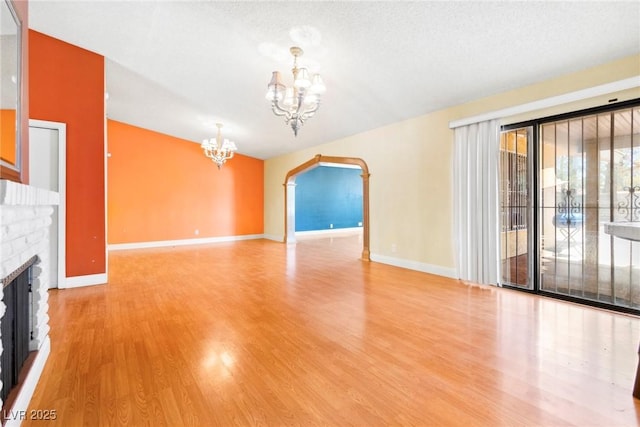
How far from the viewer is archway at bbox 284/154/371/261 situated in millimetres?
5977

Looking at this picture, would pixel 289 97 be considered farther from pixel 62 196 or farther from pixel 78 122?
pixel 62 196

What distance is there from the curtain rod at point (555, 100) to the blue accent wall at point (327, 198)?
636 cm

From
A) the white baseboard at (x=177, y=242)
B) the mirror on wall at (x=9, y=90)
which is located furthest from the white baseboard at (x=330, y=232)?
the mirror on wall at (x=9, y=90)

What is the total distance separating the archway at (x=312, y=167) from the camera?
5.98 metres

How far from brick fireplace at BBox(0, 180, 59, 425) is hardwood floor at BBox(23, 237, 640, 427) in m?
0.11

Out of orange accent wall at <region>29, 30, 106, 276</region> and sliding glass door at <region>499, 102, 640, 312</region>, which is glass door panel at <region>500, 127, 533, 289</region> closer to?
sliding glass door at <region>499, 102, 640, 312</region>

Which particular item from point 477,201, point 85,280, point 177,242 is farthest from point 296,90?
point 177,242

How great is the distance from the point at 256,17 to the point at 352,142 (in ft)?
12.0

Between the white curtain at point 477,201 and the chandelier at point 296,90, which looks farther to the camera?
the white curtain at point 477,201

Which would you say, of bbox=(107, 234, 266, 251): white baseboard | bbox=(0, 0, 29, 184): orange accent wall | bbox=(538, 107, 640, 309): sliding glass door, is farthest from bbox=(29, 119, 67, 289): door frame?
bbox=(538, 107, 640, 309): sliding glass door

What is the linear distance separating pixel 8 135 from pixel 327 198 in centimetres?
960

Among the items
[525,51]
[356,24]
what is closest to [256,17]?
[356,24]

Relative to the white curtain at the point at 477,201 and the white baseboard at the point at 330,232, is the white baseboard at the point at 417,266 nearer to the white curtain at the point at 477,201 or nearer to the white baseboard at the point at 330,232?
the white curtain at the point at 477,201

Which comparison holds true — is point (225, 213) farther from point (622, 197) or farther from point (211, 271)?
point (622, 197)
